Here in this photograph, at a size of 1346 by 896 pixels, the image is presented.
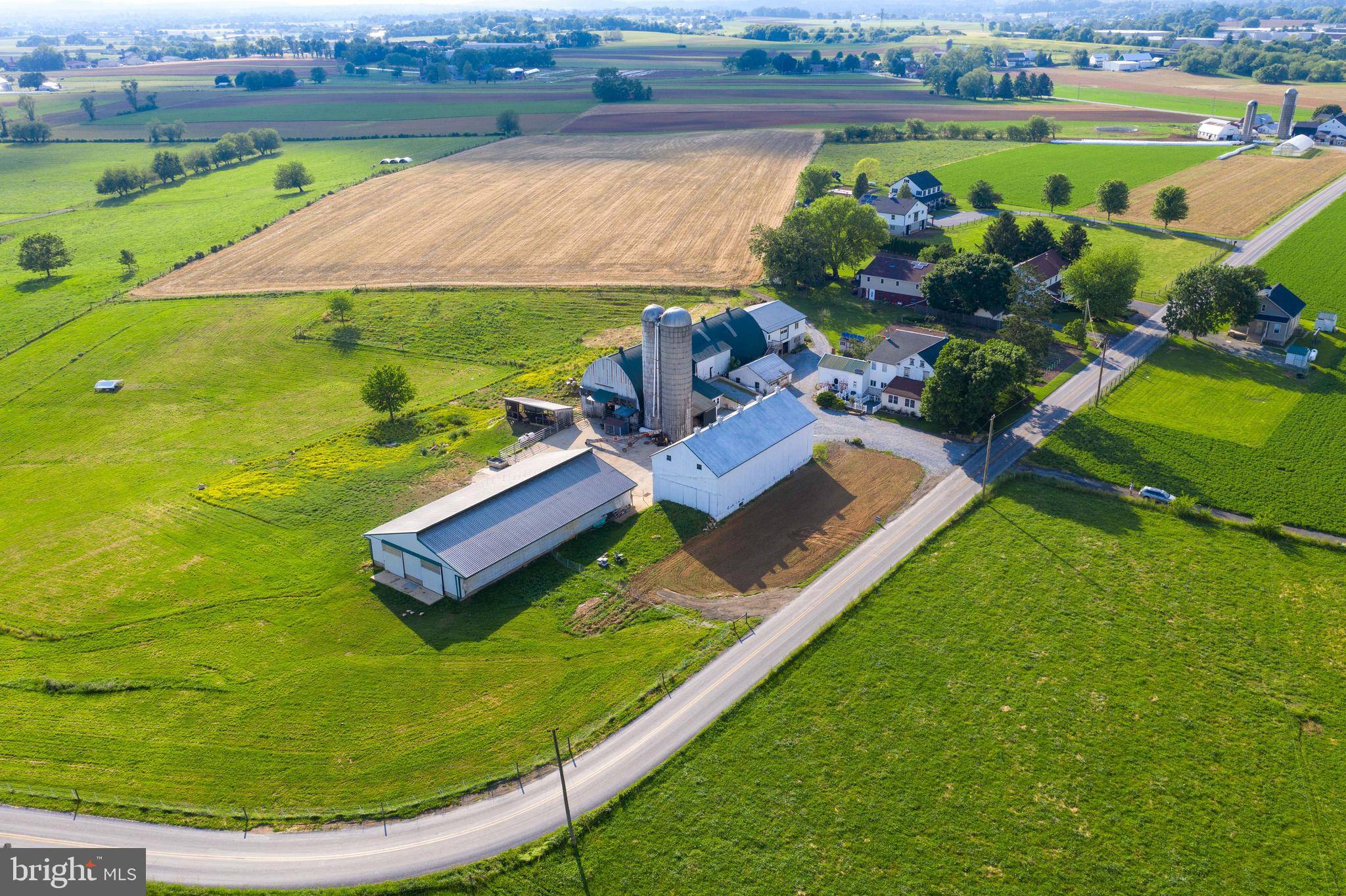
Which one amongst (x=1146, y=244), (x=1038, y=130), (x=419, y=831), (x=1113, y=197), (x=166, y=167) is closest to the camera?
(x=419, y=831)

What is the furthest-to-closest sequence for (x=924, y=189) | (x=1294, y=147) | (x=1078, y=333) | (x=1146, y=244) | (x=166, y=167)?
(x=1294, y=147) → (x=166, y=167) → (x=924, y=189) → (x=1146, y=244) → (x=1078, y=333)

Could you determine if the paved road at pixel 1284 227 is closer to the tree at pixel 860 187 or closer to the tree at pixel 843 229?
the tree at pixel 843 229

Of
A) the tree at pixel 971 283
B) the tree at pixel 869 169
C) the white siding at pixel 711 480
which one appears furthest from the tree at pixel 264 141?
the white siding at pixel 711 480

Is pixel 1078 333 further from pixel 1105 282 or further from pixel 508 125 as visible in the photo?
pixel 508 125

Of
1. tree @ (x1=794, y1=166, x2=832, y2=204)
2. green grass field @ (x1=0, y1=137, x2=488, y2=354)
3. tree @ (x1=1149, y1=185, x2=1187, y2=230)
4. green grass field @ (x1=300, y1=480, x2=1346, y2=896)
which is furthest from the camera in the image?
tree @ (x1=794, y1=166, x2=832, y2=204)

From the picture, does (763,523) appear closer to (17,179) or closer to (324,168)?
(324,168)

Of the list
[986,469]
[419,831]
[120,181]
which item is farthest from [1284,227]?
[120,181]

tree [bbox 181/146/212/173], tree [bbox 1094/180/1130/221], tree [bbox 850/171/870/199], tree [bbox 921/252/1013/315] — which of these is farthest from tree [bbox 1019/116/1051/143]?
tree [bbox 181/146/212/173]

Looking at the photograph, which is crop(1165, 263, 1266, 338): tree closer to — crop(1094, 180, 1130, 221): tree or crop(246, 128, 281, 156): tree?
crop(1094, 180, 1130, 221): tree
